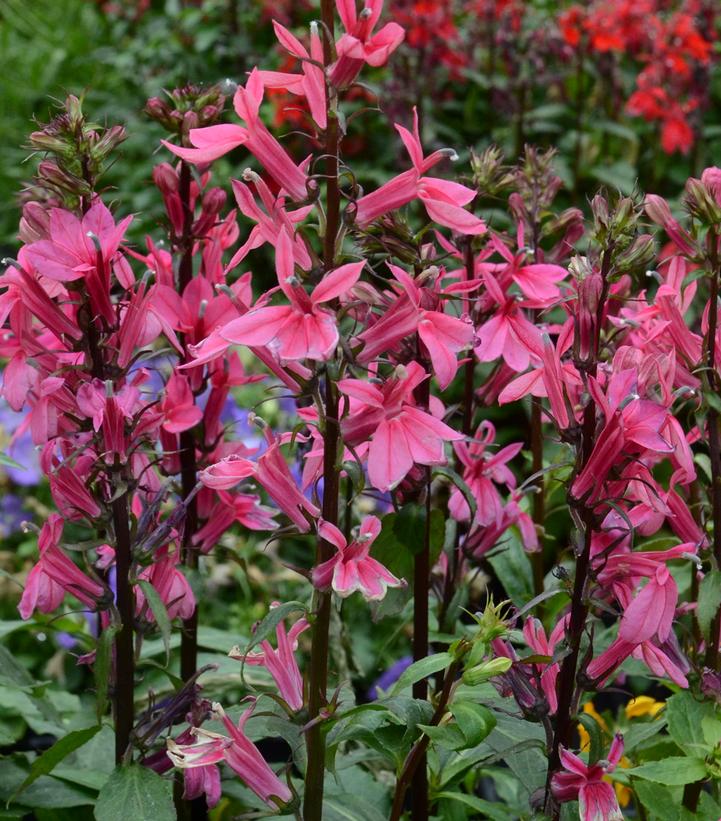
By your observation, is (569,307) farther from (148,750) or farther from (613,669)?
(148,750)

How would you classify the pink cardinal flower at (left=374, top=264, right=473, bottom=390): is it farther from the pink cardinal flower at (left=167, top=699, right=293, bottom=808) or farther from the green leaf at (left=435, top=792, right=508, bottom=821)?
the green leaf at (left=435, top=792, right=508, bottom=821)

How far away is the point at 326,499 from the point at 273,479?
60mm

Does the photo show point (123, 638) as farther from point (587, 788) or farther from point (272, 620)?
point (587, 788)

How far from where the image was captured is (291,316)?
39.9 inches

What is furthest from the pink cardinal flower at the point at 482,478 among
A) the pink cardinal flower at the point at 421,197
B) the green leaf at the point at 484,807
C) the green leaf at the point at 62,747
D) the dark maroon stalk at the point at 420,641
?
the green leaf at the point at 62,747

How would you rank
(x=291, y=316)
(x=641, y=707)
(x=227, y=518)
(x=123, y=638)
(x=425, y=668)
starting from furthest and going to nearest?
(x=641, y=707)
(x=227, y=518)
(x=123, y=638)
(x=425, y=668)
(x=291, y=316)

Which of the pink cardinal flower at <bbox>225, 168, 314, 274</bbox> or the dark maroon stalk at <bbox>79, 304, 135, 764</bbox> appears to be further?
the dark maroon stalk at <bbox>79, 304, 135, 764</bbox>

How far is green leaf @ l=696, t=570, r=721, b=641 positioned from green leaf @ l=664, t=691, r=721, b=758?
8 centimetres

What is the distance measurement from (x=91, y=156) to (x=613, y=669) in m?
0.81

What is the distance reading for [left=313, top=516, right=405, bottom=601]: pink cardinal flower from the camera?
1.06m

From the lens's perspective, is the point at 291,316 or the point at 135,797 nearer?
the point at 291,316

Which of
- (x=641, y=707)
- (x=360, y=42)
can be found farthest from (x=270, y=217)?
(x=641, y=707)

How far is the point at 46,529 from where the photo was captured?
1.30 metres

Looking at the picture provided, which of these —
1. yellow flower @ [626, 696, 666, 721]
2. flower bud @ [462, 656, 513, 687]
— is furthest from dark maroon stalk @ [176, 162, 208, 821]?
yellow flower @ [626, 696, 666, 721]
